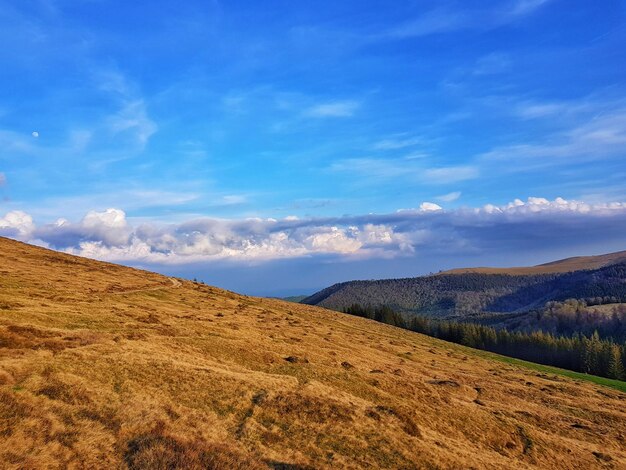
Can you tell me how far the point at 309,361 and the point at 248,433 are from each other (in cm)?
2466

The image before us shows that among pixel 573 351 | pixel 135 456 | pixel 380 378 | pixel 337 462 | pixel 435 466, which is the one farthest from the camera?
pixel 573 351

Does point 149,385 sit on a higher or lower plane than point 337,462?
higher

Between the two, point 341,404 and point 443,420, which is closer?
point 341,404

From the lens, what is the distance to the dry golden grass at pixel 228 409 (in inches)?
923

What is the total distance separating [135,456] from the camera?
21891 millimetres

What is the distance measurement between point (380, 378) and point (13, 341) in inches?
1365

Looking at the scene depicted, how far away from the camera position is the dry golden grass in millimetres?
23438

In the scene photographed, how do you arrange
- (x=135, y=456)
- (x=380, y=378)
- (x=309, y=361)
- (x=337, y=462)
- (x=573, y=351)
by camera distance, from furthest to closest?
(x=573, y=351)
(x=309, y=361)
(x=380, y=378)
(x=337, y=462)
(x=135, y=456)

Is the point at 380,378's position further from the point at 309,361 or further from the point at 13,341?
the point at 13,341

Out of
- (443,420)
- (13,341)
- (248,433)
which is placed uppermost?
(13,341)

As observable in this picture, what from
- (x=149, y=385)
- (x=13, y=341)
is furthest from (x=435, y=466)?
(x=13, y=341)

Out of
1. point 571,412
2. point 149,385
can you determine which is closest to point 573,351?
point 571,412

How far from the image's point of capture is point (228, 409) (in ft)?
99.8

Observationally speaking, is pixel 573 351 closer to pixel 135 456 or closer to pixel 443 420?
pixel 443 420
